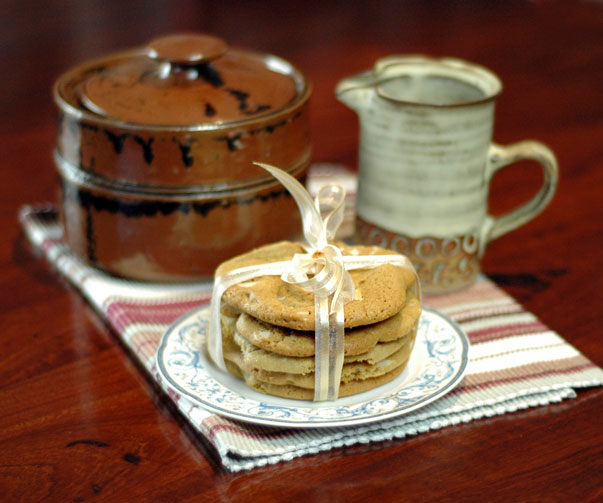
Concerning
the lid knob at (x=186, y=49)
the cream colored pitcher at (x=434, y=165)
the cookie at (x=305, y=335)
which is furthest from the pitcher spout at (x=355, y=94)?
the cookie at (x=305, y=335)

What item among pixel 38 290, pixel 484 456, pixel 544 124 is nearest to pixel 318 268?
pixel 484 456

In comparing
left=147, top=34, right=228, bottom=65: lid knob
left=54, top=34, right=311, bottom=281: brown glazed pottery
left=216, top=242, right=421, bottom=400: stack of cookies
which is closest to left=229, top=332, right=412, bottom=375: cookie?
left=216, top=242, right=421, bottom=400: stack of cookies

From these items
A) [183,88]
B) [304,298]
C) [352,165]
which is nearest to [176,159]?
[183,88]

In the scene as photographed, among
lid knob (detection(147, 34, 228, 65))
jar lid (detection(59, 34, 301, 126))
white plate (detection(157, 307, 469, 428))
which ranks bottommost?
white plate (detection(157, 307, 469, 428))

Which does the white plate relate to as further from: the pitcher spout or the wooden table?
the pitcher spout

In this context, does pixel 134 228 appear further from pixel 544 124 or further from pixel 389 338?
pixel 544 124

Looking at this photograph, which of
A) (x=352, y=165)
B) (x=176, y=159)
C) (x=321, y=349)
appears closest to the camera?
(x=321, y=349)

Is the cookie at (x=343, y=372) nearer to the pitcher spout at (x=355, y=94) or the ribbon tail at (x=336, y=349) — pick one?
the ribbon tail at (x=336, y=349)

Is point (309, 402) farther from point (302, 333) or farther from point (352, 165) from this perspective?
point (352, 165)
